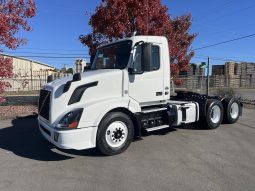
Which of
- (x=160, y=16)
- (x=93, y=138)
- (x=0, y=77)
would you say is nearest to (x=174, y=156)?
(x=93, y=138)

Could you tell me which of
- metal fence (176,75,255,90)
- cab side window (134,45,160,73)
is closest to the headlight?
cab side window (134,45,160,73)

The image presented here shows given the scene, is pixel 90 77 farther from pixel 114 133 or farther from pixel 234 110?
pixel 234 110

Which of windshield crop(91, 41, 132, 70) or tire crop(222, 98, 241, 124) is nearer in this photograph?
windshield crop(91, 41, 132, 70)

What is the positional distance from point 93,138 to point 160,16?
9068mm

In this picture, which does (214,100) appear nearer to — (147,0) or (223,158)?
(223,158)

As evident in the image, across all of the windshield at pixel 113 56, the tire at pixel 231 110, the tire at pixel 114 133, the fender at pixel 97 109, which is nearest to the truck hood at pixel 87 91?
the fender at pixel 97 109

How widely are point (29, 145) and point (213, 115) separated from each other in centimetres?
569

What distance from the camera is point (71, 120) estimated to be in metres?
6.71

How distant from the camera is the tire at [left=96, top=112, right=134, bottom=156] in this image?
23.3 feet

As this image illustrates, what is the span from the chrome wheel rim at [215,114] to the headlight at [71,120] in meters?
5.15

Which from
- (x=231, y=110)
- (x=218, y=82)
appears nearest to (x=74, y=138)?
(x=231, y=110)

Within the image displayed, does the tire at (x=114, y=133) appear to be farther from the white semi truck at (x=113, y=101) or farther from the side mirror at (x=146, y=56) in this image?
the side mirror at (x=146, y=56)

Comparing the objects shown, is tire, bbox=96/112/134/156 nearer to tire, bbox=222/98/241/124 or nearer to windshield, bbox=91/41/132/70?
windshield, bbox=91/41/132/70

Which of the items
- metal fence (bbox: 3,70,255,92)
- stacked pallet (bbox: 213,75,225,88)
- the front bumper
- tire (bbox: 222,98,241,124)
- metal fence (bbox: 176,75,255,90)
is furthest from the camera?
stacked pallet (bbox: 213,75,225,88)
